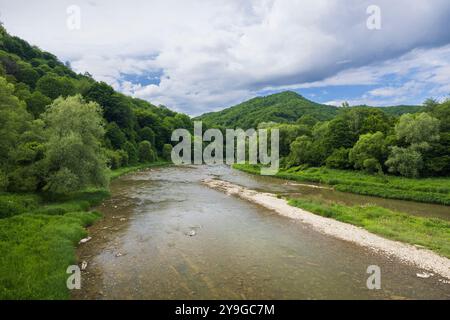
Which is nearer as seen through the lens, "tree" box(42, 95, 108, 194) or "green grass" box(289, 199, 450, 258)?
"green grass" box(289, 199, 450, 258)

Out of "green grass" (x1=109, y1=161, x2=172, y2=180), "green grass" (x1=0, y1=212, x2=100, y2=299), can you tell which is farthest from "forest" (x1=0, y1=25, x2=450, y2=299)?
"green grass" (x1=109, y1=161, x2=172, y2=180)

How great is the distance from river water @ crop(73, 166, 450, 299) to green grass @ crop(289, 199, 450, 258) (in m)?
4.60

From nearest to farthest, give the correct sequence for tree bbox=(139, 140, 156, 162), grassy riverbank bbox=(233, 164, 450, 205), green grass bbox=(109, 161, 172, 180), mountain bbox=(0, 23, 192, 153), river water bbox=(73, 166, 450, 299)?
river water bbox=(73, 166, 450, 299) < grassy riverbank bbox=(233, 164, 450, 205) < green grass bbox=(109, 161, 172, 180) < mountain bbox=(0, 23, 192, 153) < tree bbox=(139, 140, 156, 162)

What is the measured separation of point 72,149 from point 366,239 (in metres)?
30.0

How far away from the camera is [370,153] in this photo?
6125 centimetres

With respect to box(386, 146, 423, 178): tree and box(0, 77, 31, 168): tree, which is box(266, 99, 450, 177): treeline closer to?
box(386, 146, 423, 178): tree

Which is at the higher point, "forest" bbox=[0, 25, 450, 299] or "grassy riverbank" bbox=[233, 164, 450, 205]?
"forest" bbox=[0, 25, 450, 299]

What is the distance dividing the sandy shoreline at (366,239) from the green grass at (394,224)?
867 mm

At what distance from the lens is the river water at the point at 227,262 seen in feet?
52.9

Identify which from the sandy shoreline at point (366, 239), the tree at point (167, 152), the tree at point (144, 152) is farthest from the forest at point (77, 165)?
the tree at point (167, 152)

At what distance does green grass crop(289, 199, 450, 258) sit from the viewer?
2402cm

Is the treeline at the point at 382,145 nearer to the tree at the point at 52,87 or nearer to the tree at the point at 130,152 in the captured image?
the tree at the point at 130,152

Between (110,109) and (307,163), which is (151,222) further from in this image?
(110,109)

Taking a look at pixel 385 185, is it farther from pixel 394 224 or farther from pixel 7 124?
pixel 7 124
